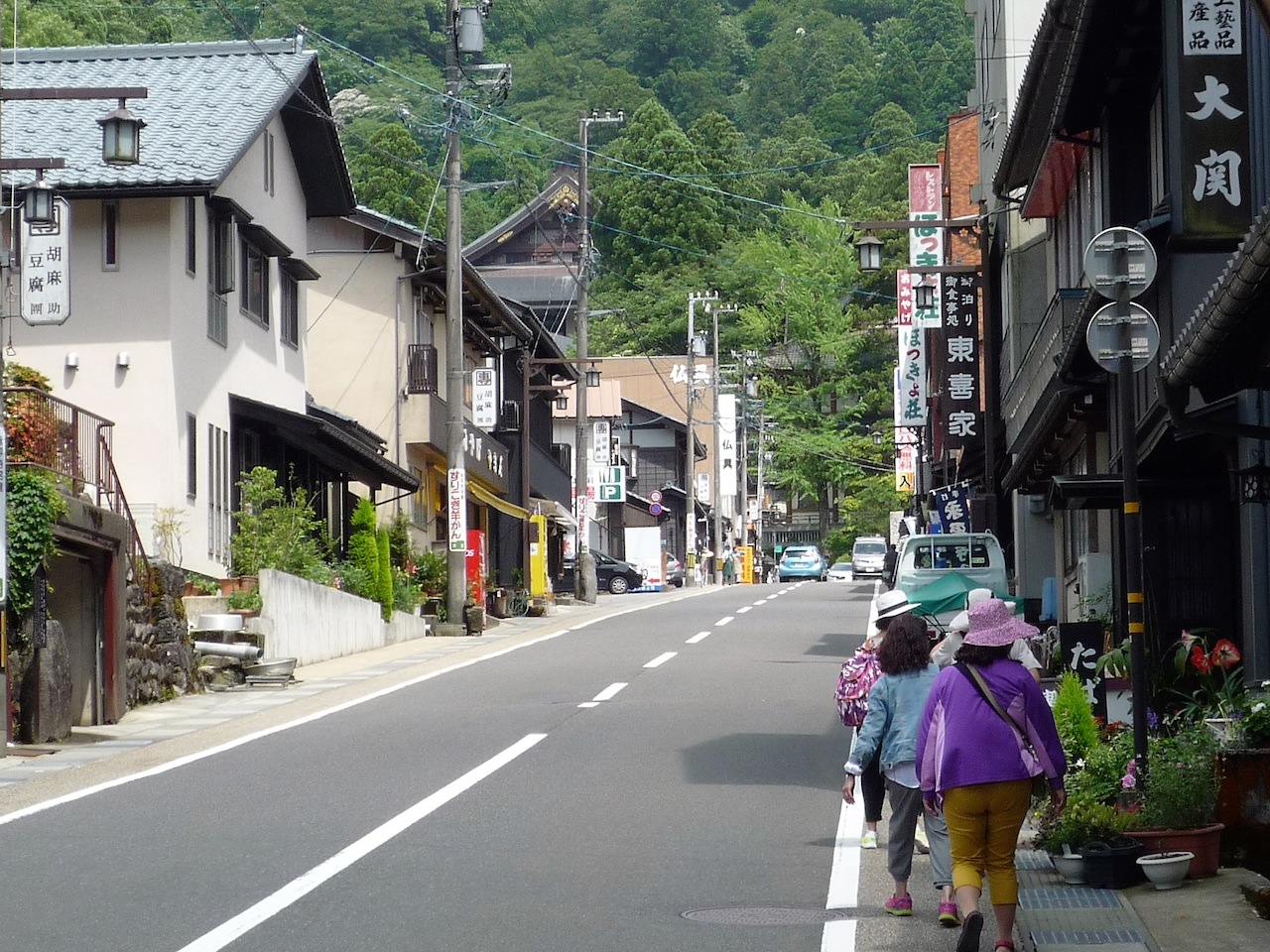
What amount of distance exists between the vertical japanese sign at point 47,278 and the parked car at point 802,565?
Answer: 56.5m

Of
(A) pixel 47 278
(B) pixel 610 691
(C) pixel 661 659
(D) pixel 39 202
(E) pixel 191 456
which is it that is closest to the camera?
(D) pixel 39 202

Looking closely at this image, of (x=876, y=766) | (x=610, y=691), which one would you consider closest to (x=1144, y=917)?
(x=876, y=766)

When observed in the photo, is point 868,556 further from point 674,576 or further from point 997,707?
point 997,707

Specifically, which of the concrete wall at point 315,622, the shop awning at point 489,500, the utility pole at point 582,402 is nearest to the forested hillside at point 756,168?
the utility pole at point 582,402

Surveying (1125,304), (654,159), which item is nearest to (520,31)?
(654,159)

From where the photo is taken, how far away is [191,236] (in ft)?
86.3

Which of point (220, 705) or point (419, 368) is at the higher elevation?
point (419, 368)

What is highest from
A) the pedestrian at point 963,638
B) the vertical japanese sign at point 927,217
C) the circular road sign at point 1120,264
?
the vertical japanese sign at point 927,217

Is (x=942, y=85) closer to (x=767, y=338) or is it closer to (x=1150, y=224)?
(x=767, y=338)

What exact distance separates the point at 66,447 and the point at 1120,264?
45.2ft

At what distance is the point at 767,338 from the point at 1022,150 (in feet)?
199

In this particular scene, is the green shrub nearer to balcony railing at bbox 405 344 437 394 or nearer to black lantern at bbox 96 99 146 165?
black lantern at bbox 96 99 146 165

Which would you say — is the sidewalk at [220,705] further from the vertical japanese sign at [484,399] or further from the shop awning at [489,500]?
the vertical japanese sign at [484,399]

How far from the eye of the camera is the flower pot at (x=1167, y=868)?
9.13m
